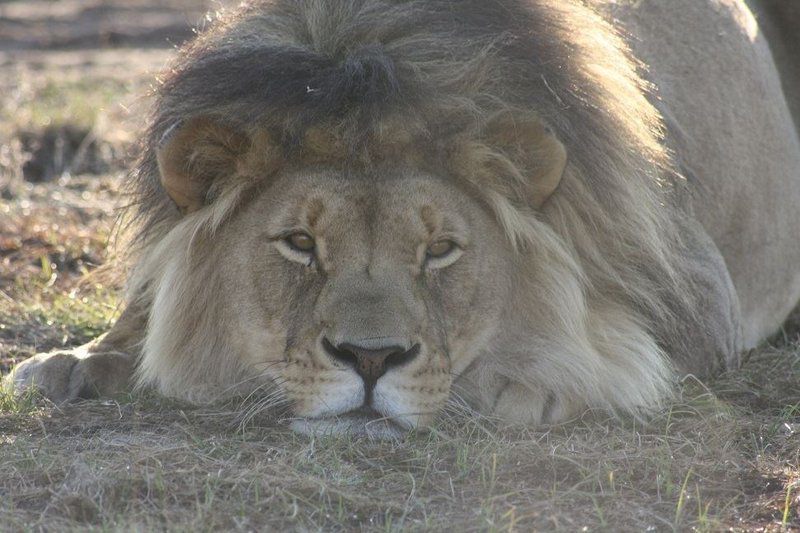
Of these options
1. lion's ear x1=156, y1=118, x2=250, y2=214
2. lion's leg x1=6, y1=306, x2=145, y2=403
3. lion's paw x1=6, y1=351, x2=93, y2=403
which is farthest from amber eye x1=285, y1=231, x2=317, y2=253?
lion's paw x1=6, y1=351, x2=93, y2=403

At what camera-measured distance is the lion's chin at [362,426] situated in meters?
3.90

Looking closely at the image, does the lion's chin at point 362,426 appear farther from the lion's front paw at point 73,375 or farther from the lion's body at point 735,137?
the lion's body at point 735,137

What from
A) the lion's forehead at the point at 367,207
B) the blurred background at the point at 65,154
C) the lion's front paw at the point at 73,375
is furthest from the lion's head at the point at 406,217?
the blurred background at the point at 65,154

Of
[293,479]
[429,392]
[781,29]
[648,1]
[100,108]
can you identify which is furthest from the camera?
[100,108]

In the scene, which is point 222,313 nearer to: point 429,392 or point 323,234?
point 323,234

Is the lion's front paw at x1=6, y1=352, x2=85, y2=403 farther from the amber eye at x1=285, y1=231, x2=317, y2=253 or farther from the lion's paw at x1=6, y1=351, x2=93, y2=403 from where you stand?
the amber eye at x1=285, y1=231, x2=317, y2=253

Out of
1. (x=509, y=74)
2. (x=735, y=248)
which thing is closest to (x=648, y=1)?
(x=735, y=248)

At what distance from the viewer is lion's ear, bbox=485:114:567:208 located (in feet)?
13.6

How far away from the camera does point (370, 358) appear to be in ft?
12.4

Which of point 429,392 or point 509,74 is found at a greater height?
point 509,74

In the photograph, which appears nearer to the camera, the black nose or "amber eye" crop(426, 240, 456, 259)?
the black nose

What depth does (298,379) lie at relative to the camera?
3996mm

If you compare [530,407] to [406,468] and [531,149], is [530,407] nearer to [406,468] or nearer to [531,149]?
[406,468]

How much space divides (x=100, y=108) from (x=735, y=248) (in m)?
5.50
